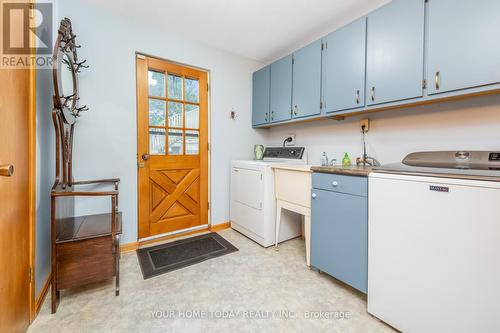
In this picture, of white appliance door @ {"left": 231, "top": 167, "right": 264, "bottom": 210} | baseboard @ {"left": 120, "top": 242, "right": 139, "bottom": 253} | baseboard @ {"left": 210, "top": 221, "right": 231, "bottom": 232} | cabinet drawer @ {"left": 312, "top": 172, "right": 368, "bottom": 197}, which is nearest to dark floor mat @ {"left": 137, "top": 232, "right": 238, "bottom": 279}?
baseboard @ {"left": 120, "top": 242, "right": 139, "bottom": 253}

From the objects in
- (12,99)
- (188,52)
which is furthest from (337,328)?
(188,52)

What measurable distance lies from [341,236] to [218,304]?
1037mm

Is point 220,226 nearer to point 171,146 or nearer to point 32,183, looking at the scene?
point 171,146

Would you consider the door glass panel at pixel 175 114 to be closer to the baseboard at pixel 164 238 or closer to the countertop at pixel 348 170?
the baseboard at pixel 164 238

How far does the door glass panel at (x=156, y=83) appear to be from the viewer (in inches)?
95.0

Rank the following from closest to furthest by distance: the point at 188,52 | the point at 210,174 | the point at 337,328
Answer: the point at 337,328, the point at 188,52, the point at 210,174

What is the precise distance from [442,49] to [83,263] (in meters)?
2.82

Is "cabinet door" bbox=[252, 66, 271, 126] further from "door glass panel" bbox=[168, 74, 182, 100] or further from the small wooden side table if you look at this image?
the small wooden side table

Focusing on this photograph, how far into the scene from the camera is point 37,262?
1.44 meters

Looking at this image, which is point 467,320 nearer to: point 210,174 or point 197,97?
point 210,174

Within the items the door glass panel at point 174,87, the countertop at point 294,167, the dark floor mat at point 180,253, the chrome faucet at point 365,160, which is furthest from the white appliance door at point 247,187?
the door glass panel at point 174,87

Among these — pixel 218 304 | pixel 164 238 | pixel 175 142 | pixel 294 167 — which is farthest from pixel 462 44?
pixel 164 238

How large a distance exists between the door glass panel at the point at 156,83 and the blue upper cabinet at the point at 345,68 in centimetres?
181

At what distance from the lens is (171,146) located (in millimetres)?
2582
